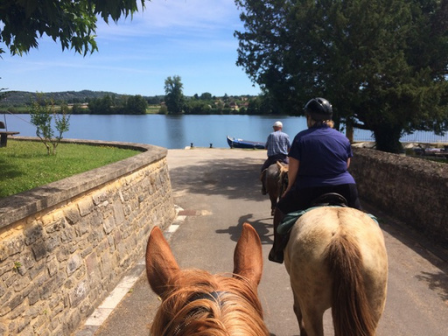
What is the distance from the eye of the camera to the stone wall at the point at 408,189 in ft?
21.2

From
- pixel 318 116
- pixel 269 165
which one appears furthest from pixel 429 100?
pixel 318 116

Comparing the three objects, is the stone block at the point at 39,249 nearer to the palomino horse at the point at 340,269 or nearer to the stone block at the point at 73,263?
the stone block at the point at 73,263

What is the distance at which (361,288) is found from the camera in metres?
2.30

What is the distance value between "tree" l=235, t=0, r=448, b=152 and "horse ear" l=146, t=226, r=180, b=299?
428 inches

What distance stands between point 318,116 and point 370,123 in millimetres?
11931

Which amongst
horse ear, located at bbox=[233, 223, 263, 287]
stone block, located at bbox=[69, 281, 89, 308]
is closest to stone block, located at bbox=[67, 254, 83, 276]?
stone block, located at bbox=[69, 281, 89, 308]

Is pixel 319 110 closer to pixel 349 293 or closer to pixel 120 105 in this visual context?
pixel 349 293

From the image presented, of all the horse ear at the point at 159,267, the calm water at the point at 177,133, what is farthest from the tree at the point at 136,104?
the horse ear at the point at 159,267

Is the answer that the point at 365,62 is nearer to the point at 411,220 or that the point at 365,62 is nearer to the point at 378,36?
the point at 378,36

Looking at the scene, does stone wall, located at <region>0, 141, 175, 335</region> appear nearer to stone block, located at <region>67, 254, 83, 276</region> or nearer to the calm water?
stone block, located at <region>67, 254, 83, 276</region>

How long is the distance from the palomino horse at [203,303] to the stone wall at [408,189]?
6.26 metres

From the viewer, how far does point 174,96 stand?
112 meters

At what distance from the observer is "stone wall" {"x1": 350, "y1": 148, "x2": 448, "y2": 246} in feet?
21.2

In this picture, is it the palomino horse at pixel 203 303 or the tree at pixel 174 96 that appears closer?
the palomino horse at pixel 203 303
